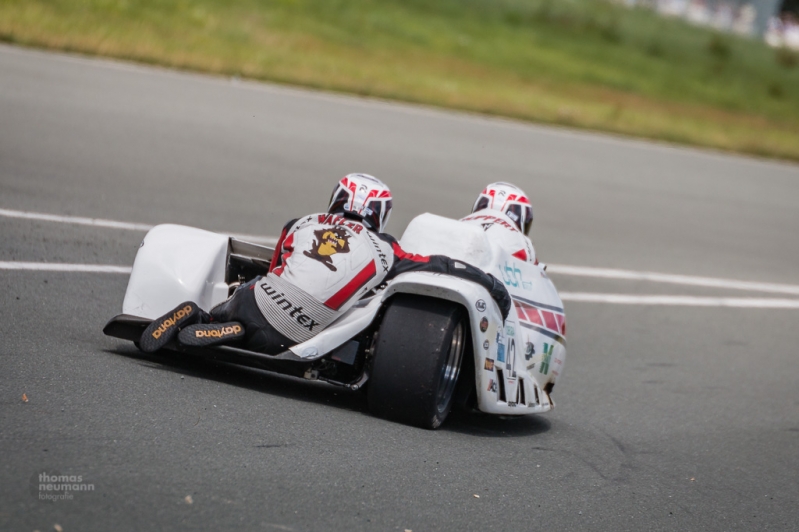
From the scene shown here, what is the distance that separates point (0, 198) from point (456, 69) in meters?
19.2

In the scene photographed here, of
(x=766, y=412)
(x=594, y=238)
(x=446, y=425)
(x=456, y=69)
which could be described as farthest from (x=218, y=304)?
(x=456, y=69)

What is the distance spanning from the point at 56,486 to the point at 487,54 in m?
28.2

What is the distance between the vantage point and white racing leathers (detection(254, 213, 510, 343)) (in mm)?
6070

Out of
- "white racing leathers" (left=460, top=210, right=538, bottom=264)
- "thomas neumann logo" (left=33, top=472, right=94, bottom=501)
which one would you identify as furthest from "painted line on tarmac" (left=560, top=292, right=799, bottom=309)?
"thomas neumann logo" (left=33, top=472, right=94, bottom=501)

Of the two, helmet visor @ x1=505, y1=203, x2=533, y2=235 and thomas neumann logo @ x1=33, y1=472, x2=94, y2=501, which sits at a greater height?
helmet visor @ x1=505, y1=203, x2=533, y2=235

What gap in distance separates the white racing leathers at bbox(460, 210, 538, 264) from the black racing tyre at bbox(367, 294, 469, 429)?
4.59 feet

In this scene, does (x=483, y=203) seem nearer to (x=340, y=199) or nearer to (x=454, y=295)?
(x=340, y=199)

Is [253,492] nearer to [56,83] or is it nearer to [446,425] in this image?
[446,425]

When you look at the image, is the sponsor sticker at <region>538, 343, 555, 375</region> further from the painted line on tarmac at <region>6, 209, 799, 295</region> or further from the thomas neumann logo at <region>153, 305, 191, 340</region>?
the painted line on tarmac at <region>6, 209, 799, 295</region>

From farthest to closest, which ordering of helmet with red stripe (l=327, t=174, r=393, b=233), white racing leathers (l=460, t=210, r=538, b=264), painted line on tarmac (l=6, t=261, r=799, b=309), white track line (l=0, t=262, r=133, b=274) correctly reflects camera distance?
painted line on tarmac (l=6, t=261, r=799, b=309) → white track line (l=0, t=262, r=133, b=274) → white racing leathers (l=460, t=210, r=538, b=264) → helmet with red stripe (l=327, t=174, r=393, b=233)

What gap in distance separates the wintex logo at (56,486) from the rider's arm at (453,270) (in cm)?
230

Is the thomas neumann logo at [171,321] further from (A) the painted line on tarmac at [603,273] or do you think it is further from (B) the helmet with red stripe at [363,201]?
(A) the painted line on tarmac at [603,273]

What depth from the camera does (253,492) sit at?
461cm

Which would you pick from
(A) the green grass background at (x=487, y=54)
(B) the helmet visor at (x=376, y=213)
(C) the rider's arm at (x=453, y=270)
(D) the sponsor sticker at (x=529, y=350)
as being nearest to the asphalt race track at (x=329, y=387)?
(D) the sponsor sticker at (x=529, y=350)
